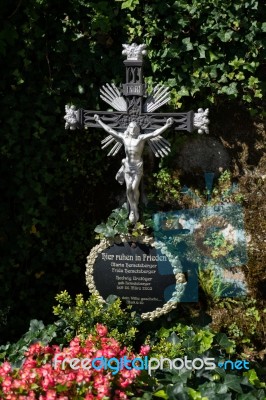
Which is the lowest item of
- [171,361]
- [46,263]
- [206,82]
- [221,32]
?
[171,361]

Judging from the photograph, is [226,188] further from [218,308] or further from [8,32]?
[8,32]

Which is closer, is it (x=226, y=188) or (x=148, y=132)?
(x=148, y=132)

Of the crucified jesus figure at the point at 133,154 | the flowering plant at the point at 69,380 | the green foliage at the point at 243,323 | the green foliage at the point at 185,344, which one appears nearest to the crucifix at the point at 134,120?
the crucified jesus figure at the point at 133,154

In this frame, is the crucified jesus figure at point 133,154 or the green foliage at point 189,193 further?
the green foliage at point 189,193

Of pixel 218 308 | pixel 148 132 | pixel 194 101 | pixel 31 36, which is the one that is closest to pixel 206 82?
pixel 194 101

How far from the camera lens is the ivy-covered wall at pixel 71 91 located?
15.8ft

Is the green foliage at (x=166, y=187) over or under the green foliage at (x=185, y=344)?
over

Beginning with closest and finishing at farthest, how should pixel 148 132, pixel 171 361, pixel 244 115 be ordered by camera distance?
pixel 171 361 → pixel 148 132 → pixel 244 115

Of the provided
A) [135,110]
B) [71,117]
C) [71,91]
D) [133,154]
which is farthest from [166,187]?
[71,91]

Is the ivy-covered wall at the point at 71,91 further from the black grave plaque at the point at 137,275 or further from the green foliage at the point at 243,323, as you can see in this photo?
the green foliage at the point at 243,323

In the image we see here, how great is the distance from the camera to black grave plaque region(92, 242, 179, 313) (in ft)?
15.5

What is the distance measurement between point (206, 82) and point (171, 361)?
2076 millimetres

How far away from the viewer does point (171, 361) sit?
14.1 feet

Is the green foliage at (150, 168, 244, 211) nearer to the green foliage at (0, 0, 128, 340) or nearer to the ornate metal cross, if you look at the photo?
the green foliage at (0, 0, 128, 340)
